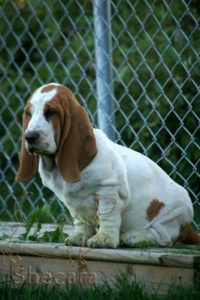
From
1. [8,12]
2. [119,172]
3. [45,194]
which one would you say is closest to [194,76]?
[119,172]

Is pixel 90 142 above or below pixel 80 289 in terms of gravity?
above

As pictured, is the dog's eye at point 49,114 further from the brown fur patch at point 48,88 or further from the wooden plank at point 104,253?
the wooden plank at point 104,253

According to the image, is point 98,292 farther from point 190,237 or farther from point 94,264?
point 190,237

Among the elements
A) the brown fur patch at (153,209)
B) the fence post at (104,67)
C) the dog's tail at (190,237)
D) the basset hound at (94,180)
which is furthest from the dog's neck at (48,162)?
the fence post at (104,67)

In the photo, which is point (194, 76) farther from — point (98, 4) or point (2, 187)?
point (2, 187)

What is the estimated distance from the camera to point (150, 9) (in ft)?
15.5

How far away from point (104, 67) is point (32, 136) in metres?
1.44

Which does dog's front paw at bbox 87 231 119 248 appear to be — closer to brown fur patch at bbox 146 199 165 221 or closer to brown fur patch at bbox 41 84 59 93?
brown fur patch at bbox 146 199 165 221

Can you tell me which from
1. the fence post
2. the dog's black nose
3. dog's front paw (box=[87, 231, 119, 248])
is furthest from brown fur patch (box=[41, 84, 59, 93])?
the fence post

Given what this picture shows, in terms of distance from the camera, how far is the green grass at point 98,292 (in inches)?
131

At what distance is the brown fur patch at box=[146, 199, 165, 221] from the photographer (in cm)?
387

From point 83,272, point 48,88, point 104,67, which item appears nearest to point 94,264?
point 83,272

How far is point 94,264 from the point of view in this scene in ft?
12.1

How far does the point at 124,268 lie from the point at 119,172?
1.41 feet
